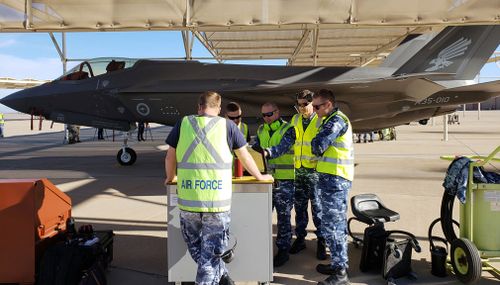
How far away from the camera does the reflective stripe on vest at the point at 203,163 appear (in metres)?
2.88

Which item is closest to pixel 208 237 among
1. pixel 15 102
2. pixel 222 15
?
pixel 222 15

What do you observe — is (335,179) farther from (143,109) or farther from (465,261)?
(143,109)

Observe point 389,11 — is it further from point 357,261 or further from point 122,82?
point 122,82

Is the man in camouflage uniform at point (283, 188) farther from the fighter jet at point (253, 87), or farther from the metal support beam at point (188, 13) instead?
the fighter jet at point (253, 87)

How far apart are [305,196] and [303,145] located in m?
0.66

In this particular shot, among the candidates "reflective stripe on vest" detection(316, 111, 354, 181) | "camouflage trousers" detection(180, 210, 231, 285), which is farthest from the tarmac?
"reflective stripe on vest" detection(316, 111, 354, 181)

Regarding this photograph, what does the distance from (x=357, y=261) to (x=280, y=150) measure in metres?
1.58

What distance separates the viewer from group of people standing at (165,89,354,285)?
2895mm

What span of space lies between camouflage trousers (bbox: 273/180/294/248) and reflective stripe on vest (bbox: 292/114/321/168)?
0.29m

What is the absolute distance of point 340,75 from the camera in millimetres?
10359

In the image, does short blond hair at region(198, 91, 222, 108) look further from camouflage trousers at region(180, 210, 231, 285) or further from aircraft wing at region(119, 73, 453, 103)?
aircraft wing at region(119, 73, 453, 103)

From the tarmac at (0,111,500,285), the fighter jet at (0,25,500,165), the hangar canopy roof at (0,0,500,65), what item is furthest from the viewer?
the fighter jet at (0,25,500,165)

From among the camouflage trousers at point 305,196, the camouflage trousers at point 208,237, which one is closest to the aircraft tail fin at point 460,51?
the camouflage trousers at point 305,196

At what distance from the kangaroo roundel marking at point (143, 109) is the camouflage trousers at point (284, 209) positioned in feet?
21.5
